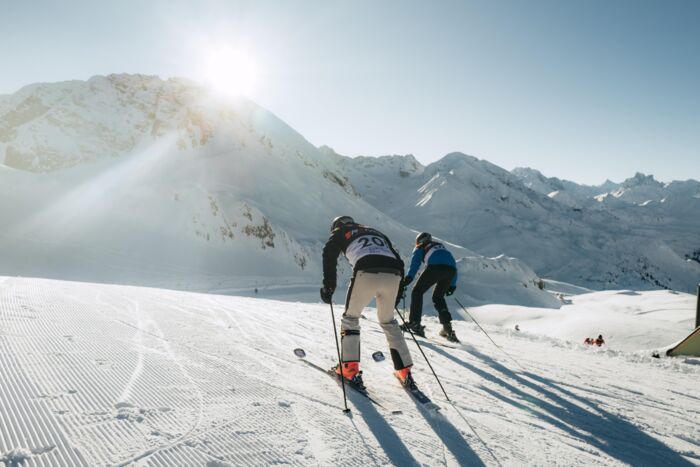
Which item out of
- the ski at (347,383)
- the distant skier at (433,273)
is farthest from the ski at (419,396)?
the distant skier at (433,273)

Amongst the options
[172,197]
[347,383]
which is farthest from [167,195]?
[347,383]

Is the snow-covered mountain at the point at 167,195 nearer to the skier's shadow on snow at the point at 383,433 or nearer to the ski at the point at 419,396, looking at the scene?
the ski at the point at 419,396

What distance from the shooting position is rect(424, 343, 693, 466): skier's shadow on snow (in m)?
3.29

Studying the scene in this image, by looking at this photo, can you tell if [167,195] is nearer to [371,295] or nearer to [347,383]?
[371,295]

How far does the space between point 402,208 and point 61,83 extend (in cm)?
13300

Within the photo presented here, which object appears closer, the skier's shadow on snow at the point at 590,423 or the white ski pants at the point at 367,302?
Result: the skier's shadow on snow at the point at 590,423

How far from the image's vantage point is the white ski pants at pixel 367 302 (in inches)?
177

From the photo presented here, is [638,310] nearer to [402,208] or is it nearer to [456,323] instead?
[456,323]

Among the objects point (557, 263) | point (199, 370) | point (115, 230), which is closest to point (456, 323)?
point (199, 370)

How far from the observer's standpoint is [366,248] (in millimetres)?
4656

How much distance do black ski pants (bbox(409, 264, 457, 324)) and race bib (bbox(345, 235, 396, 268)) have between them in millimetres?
3428

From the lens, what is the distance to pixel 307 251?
49.0 metres

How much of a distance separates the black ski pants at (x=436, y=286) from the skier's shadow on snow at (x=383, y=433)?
14.3 ft

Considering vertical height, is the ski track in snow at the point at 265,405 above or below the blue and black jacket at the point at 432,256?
below
